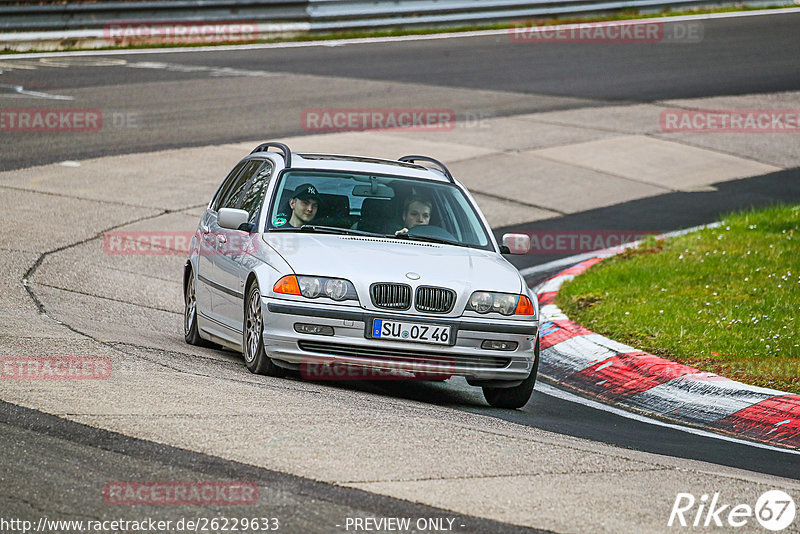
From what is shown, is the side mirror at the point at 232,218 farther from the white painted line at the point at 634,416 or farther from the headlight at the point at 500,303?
the white painted line at the point at 634,416

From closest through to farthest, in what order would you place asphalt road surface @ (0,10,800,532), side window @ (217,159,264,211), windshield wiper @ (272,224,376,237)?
asphalt road surface @ (0,10,800,532) → windshield wiper @ (272,224,376,237) → side window @ (217,159,264,211)

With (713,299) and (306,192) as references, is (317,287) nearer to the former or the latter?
(306,192)

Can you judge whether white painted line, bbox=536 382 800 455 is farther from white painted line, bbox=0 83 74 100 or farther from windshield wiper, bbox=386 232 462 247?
white painted line, bbox=0 83 74 100

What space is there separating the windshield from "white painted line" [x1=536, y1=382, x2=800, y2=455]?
1.19 m

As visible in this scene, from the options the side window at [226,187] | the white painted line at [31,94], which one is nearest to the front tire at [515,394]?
the side window at [226,187]

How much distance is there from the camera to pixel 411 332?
763 centimetres

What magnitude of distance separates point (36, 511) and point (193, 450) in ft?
3.19

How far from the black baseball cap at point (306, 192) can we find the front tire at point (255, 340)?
0.93 m

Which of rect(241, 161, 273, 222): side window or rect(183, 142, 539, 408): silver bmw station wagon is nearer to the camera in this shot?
rect(183, 142, 539, 408): silver bmw station wagon

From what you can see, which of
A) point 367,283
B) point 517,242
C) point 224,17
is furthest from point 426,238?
point 224,17

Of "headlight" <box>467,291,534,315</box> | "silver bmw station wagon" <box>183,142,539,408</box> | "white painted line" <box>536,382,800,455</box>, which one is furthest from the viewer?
"headlight" <box>467,291,534,315</box>

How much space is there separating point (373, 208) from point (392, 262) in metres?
1.02

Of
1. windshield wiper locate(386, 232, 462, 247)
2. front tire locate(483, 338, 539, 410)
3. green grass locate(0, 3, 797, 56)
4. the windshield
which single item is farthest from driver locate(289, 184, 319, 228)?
green grass locate(0, 3, 797, 56)

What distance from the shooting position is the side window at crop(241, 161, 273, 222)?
9.01 m
